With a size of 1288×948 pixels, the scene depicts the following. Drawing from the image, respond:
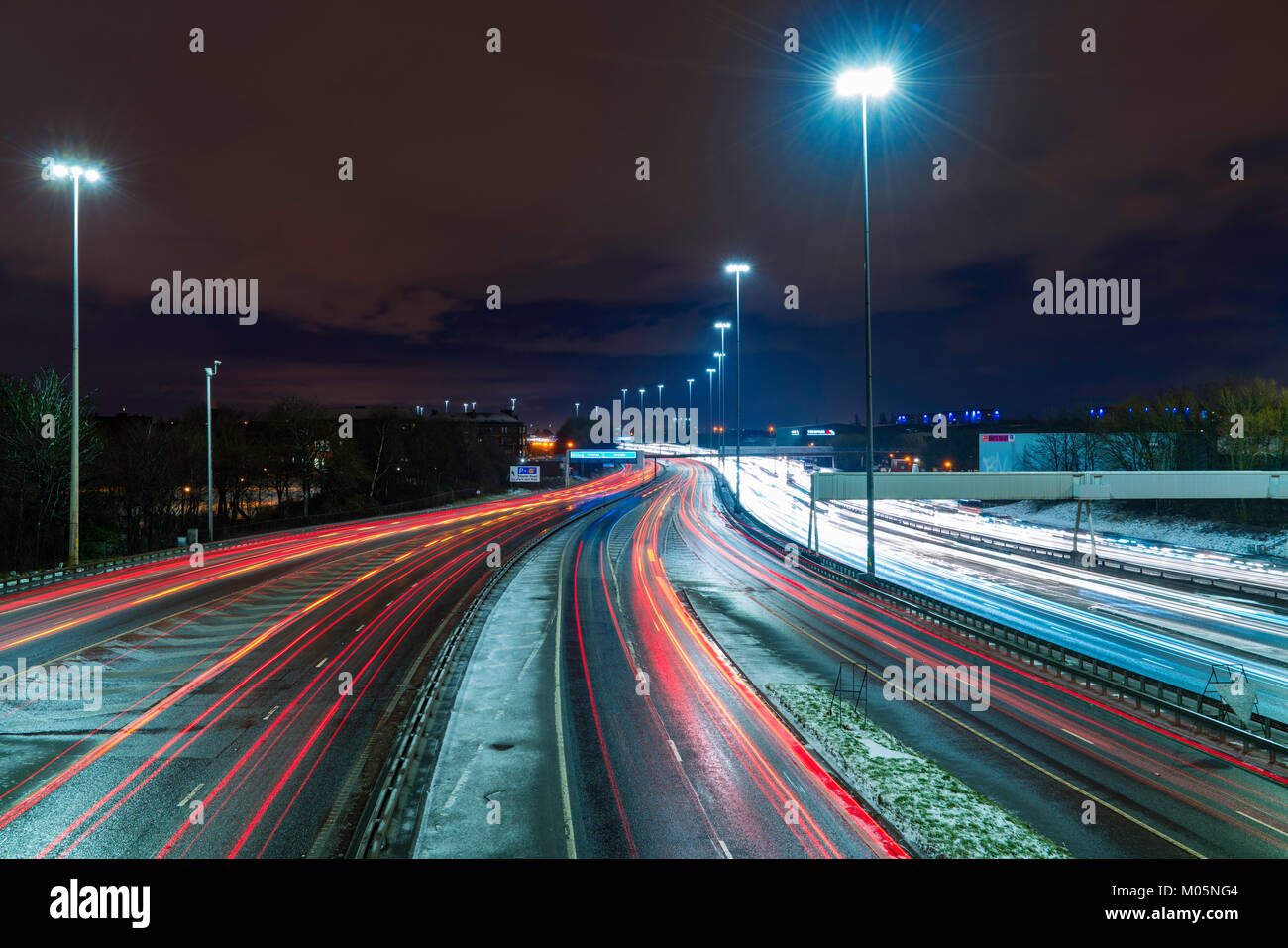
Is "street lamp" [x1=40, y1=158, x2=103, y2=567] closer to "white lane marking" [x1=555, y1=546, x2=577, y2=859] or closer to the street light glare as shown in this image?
"white lane marking" [x1=555, y1=546, x2=577, y2=859]

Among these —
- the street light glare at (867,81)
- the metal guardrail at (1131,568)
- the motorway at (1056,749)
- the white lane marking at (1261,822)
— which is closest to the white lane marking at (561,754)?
the motorway at (1056,749)

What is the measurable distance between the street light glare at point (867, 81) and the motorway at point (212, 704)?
77.0ft

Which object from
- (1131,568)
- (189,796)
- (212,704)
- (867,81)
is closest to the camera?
(189,796)

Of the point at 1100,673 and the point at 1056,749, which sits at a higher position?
the point at 1100,673

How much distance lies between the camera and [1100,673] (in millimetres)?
18719

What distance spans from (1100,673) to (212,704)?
2291 centimetres

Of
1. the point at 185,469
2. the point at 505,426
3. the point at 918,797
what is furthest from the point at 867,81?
the point at 505,426

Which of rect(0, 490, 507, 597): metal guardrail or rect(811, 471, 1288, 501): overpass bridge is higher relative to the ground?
rect(811, 471, 1288, 501): overpass bridge

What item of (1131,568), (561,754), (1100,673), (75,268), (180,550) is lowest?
(1131,568)

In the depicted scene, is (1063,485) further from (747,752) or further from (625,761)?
(625,761)

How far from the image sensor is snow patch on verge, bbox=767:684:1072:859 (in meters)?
10.5

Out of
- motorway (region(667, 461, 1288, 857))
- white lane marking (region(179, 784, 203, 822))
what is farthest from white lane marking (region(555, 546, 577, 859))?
white lane marking (region(179, 784, 203, 822))

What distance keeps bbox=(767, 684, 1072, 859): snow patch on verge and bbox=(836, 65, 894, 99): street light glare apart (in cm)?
2044

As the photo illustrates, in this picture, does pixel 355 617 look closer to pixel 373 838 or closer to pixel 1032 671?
pixel 373 838
